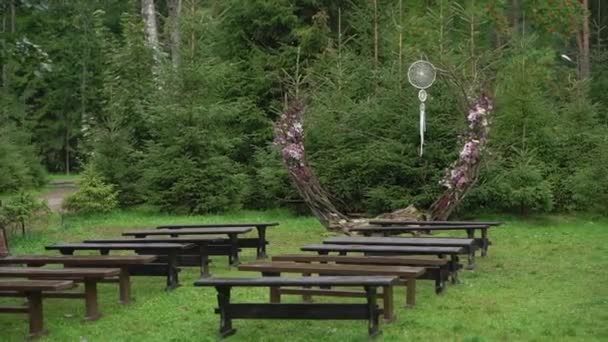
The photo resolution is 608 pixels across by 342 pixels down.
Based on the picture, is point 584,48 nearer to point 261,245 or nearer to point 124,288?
point 261,245

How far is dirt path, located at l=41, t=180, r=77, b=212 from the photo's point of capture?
76.8 feet

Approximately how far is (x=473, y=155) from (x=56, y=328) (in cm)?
796

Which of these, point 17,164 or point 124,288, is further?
point 17,164

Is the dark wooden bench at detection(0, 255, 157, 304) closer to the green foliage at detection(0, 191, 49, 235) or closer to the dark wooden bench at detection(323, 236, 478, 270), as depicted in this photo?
the dark wooden bench at detection(323, 236, 478, 270)

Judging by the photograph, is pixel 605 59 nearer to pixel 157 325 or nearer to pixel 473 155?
pixel 473 155

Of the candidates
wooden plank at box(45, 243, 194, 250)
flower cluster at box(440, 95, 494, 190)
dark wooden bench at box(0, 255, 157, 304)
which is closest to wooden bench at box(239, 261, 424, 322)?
dark wooden bench at box(0, 255, 157, 304)

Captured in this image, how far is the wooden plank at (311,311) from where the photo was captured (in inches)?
270

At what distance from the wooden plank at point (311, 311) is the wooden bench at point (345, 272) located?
Result: 0.58 metres

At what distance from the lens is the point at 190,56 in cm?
1972

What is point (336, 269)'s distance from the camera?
7934mm

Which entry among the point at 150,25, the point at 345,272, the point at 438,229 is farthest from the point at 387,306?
the point at 150,25

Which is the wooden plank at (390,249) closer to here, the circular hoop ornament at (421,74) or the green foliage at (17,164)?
the circular hoop ornament at (421,74)

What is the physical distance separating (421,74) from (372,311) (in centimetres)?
935

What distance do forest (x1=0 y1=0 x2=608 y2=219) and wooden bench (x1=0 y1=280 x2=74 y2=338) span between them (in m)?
7.04
